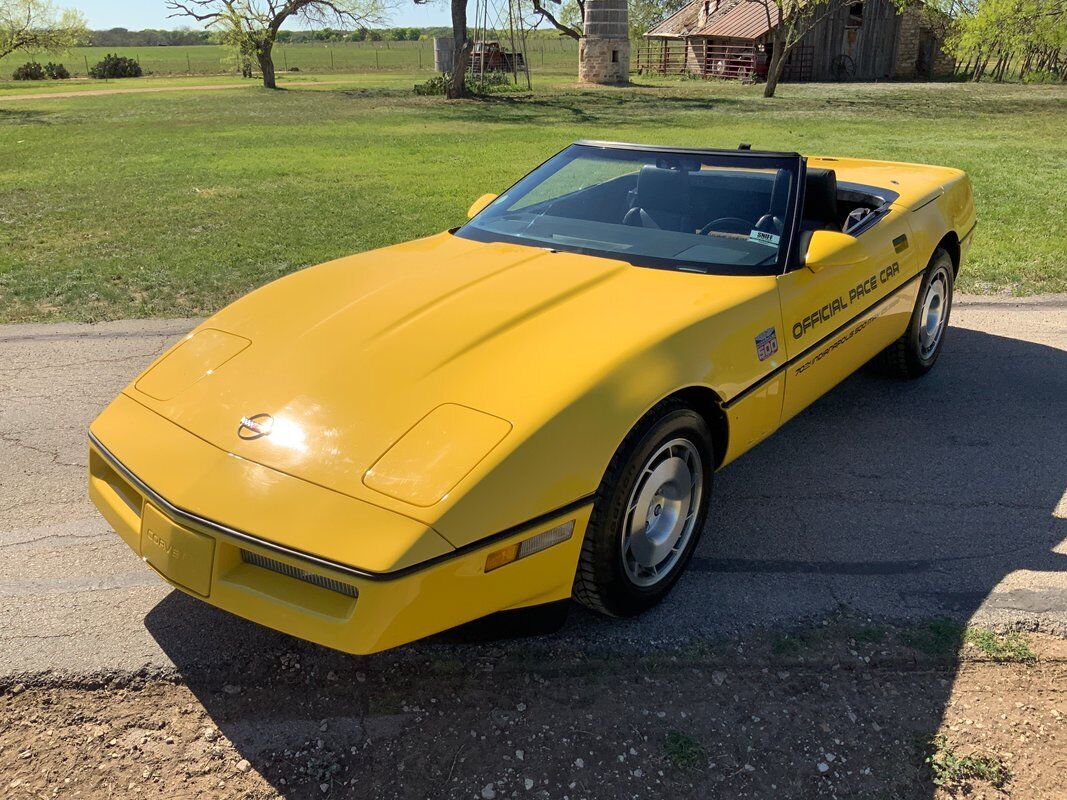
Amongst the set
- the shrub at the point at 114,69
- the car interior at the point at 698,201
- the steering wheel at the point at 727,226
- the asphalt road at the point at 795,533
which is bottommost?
the asphalt road at the point at 795,533

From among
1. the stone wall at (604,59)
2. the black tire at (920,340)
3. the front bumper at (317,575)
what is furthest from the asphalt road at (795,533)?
the stone wall at (604,59)

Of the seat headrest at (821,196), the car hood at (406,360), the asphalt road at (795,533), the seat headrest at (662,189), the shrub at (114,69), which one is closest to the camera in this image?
the car hood at (406,360)

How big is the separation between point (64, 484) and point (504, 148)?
1403 centimetres

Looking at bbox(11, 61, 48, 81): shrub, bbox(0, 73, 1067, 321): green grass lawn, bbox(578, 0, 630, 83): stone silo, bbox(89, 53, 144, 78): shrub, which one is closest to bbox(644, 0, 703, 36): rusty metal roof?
bbox(578, 0, 630, 83): stone silo

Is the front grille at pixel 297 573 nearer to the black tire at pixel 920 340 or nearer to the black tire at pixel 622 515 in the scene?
the black tire at pixel 622 515

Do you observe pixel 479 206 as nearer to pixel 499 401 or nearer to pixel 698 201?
pixel 698 201

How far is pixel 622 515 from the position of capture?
251 centimetres

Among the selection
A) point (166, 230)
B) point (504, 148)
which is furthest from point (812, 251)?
point (504, 148)

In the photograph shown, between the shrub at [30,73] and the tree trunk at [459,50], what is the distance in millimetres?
31625

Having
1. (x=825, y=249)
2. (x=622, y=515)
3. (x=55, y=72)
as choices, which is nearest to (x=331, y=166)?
(x=825, y=249)

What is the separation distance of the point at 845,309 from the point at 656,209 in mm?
949

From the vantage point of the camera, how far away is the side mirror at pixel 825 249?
3.29m

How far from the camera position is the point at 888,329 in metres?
4.19

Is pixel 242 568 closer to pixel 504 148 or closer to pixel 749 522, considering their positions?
pixel 749 522
